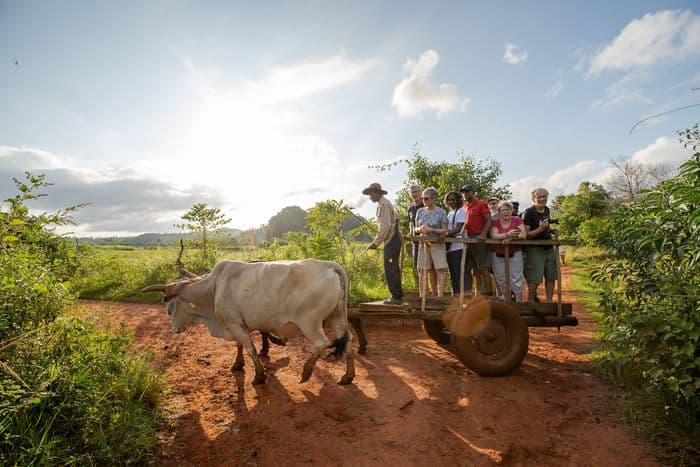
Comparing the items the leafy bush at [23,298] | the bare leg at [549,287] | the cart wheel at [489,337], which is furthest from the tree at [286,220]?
the cart wheel at [489,337]

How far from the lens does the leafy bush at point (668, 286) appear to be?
3012 mm

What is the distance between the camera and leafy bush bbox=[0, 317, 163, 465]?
277 cm

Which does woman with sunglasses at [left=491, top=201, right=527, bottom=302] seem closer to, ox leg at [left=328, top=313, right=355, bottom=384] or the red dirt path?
the red dirt path

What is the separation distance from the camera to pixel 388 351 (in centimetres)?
595

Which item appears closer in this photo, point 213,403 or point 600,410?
point 600,410

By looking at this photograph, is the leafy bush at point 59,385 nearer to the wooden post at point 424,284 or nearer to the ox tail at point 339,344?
the ox tail at point 339,344

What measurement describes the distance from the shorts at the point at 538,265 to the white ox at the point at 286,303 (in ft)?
9.81

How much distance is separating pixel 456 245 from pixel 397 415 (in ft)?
9.05

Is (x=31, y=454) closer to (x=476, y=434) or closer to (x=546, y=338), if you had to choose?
(x=476, y=434)

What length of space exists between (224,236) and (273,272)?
29.4 ft

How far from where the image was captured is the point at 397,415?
3.90 m

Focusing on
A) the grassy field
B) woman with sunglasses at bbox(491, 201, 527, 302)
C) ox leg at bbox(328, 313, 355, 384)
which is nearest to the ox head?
ox leg at bbox(328, 313, 355, 384)

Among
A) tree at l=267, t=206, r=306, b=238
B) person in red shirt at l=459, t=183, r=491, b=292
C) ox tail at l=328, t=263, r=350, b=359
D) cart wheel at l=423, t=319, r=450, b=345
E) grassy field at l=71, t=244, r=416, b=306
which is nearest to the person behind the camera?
ox tail at l=328, t=263, r=350, b=359

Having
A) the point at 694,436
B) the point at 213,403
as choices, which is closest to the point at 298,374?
the point at 213,403
